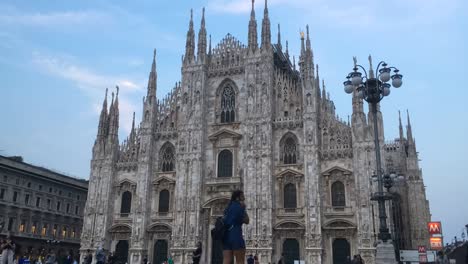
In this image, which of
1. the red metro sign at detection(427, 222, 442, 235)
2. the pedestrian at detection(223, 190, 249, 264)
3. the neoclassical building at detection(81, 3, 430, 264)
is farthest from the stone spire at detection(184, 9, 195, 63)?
the pedestrian at detection(223, 190, 249, 264)

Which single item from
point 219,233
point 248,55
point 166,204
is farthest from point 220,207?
point 219,233

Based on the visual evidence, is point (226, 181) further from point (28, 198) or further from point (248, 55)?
point (28, 198)

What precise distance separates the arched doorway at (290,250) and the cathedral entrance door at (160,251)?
33.3 feet

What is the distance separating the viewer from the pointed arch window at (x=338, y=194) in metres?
34.4

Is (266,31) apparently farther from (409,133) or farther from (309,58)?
(409,133)

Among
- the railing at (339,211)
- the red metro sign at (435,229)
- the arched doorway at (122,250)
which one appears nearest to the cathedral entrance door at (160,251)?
the arched doorway at (122,250)

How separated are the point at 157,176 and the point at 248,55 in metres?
13.2

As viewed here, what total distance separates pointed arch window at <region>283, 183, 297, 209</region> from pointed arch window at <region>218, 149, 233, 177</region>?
5036 mm

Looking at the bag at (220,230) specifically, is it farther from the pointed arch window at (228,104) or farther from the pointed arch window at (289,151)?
the pointed arch window at (228,104)

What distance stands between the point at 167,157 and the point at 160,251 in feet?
26.7

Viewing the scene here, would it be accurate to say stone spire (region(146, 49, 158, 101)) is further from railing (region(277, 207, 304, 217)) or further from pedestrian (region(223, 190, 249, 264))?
pedestrian (region(223, 190, 249, 264))

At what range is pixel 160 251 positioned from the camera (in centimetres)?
3844

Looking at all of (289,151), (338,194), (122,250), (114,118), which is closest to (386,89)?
(338,194)

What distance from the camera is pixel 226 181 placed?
123 feet
